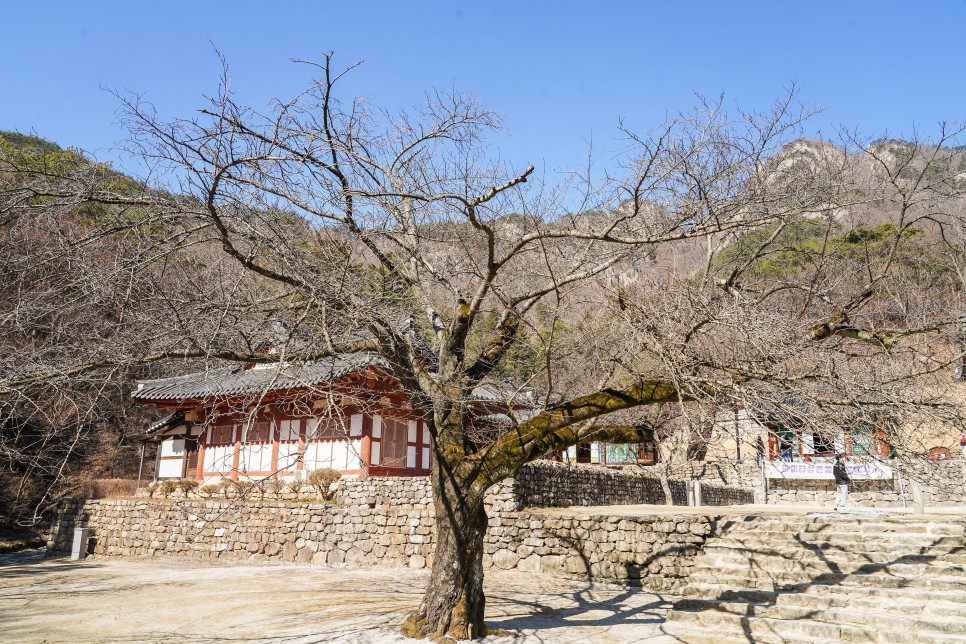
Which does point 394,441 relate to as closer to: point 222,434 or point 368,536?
point 368,536

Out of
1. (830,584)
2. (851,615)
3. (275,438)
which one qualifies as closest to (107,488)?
(275,438)

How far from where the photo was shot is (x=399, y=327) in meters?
6.69

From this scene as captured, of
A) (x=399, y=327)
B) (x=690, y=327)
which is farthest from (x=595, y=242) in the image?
(x=399, y=327)

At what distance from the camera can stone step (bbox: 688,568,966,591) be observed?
738cm

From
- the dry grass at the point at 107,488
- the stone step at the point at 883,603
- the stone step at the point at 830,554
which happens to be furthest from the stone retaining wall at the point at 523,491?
A: the dry grass at the point at 107,488

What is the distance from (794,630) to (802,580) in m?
1.19

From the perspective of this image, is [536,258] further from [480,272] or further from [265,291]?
[265,291]

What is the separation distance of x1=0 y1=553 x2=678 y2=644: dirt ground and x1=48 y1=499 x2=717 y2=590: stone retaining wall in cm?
44

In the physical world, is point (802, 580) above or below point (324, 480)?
below

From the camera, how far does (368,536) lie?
42.1 ft

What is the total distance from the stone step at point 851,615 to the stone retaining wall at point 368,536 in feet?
6.87

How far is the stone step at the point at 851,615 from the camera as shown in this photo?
6.63 m

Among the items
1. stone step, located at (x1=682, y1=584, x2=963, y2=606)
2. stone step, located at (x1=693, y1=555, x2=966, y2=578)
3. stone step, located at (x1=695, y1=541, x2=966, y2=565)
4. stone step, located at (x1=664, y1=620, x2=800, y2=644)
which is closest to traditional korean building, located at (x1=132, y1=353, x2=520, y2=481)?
stone step, located at (x1=695, y1=541, x2=966, y2=565)

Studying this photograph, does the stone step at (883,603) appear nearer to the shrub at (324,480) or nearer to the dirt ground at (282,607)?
the dirt ground at (282,607)
